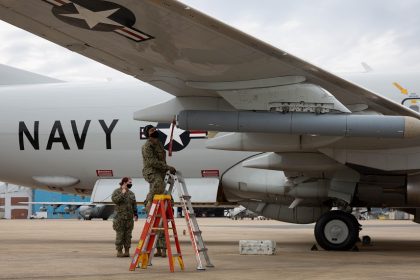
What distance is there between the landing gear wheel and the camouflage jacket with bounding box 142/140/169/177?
5.05 meters

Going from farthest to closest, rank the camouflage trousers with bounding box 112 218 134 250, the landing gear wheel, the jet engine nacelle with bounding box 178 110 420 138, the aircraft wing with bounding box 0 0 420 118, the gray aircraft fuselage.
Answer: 1. the gray aircraft fuselage
2. the landing gear wheel
3. the camouflage trousers with bounding box 112 218 134 250
4. the jet engine nacelle with bounding box 178 110 420 138
5. the aircraft wing with bounding box 0 0 420 118

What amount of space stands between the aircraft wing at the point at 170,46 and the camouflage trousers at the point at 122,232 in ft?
9.22

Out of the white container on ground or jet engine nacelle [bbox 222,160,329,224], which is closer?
the white container on ground

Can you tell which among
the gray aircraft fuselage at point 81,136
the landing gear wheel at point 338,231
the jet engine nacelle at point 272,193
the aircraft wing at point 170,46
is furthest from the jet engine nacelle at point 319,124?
the gray aircraft fuselage at point 81,136

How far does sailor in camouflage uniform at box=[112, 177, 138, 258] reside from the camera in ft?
41.7

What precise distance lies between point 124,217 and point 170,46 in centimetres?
403

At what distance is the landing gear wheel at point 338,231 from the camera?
14.6 m

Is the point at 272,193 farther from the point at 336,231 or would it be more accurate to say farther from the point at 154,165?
the point at 154,165

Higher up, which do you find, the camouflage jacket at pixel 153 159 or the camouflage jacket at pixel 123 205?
the camouflage jacket at pixel 153 159

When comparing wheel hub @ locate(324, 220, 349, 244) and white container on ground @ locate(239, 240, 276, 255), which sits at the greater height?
wheel hub @ locate(324, 220, 349, 244)

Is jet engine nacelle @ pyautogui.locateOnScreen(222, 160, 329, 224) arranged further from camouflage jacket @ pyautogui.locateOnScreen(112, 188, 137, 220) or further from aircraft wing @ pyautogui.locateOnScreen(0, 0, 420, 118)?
camouflage jacket @ pyautogui.locateOnScreen(112, 188, 137, 220)

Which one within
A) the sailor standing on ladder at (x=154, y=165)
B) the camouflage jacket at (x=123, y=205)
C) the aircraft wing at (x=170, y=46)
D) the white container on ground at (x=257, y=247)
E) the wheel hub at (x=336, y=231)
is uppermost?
the aircraft wing at (x=170, y=46)

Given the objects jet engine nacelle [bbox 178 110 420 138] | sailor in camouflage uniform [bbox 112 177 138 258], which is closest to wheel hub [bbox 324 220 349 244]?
jet engine nacelle [bbox 178 110 420 138]

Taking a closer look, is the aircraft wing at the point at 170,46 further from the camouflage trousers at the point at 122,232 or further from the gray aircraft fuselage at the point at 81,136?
the gray aircraft fuselage at the point at 81,136
